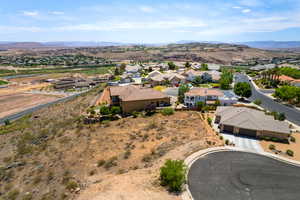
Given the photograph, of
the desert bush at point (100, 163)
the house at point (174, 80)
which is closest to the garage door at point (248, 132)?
the desert bush at point (100, 163)

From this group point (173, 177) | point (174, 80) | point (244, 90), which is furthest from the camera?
point (174, 80)

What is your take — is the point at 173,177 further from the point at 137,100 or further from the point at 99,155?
Answer: the point at 137,100

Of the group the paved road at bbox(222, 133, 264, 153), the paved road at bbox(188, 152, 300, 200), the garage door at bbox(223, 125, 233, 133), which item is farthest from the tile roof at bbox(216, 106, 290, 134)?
the paved road at bbox(188, 152, 300, 200)

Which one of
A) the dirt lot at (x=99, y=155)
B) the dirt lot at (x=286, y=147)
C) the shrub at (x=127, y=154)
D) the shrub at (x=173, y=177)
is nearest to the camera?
the shrub at (x=173, y=177)

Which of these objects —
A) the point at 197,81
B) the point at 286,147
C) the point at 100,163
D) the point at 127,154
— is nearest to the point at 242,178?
the point at 286,147

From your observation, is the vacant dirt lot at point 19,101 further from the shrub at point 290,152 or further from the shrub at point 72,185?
the shrub at point 290,152

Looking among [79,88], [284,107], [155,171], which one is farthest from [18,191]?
[79,88]

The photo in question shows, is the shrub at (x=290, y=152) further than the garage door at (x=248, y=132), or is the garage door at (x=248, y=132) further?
the garage door at (x=248, y=132)
